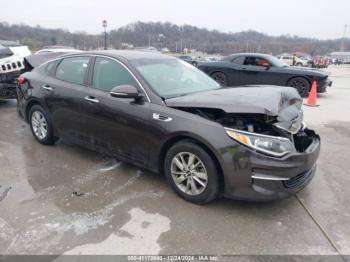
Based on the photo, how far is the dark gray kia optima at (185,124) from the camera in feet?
9.73

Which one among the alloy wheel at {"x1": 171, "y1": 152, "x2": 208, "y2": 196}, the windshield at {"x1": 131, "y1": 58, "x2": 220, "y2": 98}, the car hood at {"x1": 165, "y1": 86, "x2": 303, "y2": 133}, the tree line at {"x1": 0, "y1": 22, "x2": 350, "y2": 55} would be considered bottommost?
the alloy wheel at {"x1": 171, "y1": 152, "x2": 208, "y2": 196}

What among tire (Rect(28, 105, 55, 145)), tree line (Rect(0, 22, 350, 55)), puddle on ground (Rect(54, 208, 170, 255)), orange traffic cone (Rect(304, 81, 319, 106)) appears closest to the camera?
puddle on ground (Rect(54, 208, 170, 255))

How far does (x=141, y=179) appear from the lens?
3.94 metres

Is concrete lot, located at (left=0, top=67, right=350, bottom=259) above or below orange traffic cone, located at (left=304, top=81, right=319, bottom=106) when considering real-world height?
below

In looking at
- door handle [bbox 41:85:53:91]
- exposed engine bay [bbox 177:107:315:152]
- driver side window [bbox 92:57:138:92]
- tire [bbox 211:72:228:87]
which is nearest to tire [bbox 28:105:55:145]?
door handle [bbox 41:85:53:91]

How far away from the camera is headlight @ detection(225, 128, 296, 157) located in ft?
9.55

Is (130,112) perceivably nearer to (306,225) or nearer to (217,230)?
(217,230)

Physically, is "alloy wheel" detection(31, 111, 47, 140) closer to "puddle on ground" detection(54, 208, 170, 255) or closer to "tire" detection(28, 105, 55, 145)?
"tire" detection(28, 105, 55, 145)

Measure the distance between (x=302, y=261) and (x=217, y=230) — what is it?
0.76 meters

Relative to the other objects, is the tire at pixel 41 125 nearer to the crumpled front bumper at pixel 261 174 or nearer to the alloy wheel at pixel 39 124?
the alloy wheel at pixel 39 124

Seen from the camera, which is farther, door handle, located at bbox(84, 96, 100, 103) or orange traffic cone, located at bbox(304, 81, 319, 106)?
orange traffic cone, located at bbox(304, 81, 319, 106)

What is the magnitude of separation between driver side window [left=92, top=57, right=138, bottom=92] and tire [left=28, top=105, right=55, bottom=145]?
1.30m

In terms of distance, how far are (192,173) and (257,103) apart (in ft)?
3.25

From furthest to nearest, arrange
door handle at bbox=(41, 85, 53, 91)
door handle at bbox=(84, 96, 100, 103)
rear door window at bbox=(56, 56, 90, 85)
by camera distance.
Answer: door handle at bbox=(41, 85, 53, 91) < rear door window at bbox=(56, 56, 90, 85) < door handle at bbox=(84, 96, 100, 103)
